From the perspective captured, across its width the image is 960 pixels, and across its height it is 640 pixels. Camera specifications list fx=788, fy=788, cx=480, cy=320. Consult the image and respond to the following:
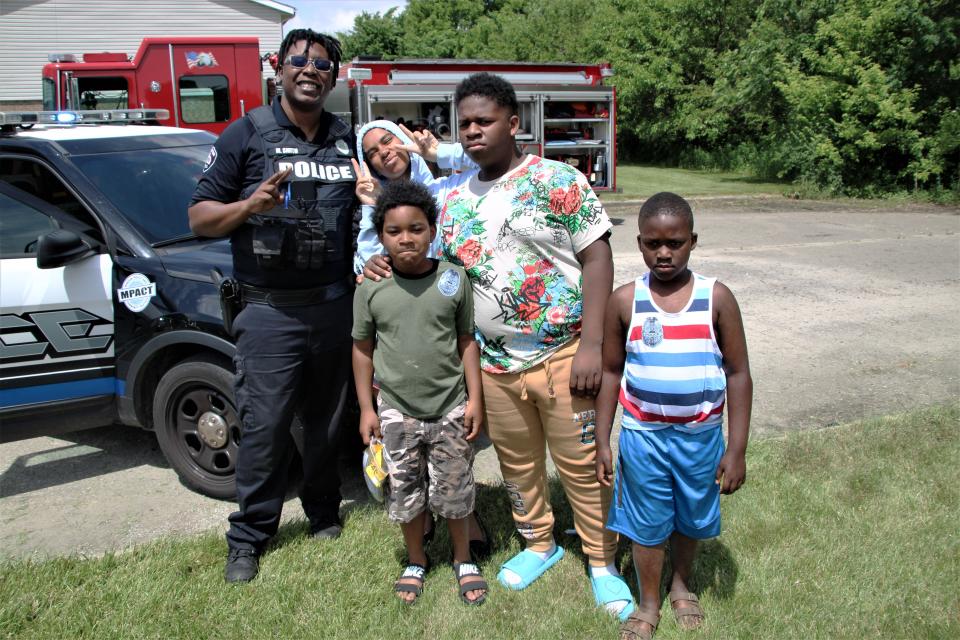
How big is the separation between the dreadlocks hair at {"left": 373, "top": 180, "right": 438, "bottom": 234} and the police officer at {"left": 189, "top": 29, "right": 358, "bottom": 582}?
358 millimetres

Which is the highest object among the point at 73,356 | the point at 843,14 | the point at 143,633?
the point at 843,14

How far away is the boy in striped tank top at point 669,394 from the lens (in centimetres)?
263

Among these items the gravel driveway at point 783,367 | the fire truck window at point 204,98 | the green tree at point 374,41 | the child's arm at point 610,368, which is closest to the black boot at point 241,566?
Result: the gravel driveway at point 783,367

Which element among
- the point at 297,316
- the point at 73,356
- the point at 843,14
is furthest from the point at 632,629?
the point at 843,14

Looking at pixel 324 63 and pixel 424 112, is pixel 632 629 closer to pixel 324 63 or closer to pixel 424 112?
pixel 324 63

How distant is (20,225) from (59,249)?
546mm

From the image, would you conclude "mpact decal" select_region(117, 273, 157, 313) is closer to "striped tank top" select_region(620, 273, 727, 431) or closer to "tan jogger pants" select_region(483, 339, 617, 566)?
"tan jogger pants" select_region(483, 339, 617, 566)

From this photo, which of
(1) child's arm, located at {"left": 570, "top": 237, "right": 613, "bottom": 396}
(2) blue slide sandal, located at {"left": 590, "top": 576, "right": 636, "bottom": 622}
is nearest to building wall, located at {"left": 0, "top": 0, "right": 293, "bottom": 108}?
(1) child's arm, located at {"left": 570, "top": 237, "right": 613, "bottom": 396}

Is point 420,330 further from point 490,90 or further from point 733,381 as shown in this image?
point 733,381

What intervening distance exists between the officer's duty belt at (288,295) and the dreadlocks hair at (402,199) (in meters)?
0.48

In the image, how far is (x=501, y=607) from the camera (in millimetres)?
3059

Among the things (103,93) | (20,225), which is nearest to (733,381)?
(20,225)

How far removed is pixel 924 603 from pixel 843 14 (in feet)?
56.5

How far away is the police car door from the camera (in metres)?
3.96
